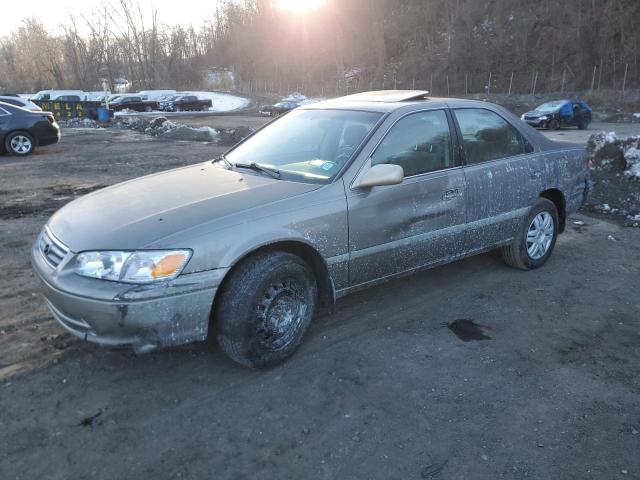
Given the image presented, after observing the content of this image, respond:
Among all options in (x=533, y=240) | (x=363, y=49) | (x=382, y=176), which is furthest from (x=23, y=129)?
(x=363, y=49)

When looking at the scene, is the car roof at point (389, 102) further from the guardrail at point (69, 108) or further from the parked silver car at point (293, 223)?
the guardrail at point (69, 108)

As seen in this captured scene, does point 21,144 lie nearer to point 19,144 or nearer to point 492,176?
point 19,144

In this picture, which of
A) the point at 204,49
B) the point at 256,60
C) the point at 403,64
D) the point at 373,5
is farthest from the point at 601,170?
the point at 204,49

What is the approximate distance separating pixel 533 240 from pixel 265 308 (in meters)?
3.01

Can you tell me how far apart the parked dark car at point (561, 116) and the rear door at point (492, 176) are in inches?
772

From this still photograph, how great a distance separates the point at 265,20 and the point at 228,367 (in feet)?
287

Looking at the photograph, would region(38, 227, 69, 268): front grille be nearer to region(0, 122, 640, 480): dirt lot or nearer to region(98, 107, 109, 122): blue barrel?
region(0, 122, 640, 480): dirt lot

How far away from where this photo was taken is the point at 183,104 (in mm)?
43469

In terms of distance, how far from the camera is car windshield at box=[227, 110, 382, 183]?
371 centimetres

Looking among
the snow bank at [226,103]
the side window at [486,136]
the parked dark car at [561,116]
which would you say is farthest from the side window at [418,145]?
the snow bank at [226,103]

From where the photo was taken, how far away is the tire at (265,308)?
3.04 metres

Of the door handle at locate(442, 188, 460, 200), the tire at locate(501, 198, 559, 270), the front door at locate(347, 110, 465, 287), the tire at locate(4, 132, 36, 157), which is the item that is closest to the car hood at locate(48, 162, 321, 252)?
the front door at locate(347, 110, 465, 287)

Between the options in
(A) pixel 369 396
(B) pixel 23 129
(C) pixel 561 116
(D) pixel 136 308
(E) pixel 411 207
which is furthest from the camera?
(C) pixel 561 116

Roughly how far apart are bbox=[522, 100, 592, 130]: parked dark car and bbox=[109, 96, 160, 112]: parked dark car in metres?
30.5
